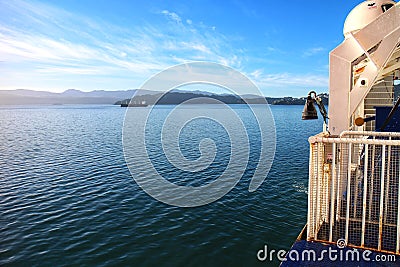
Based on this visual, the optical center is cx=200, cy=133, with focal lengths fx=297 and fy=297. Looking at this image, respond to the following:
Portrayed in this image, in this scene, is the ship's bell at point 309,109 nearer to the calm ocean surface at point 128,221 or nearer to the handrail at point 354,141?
the handrail at point 354,141

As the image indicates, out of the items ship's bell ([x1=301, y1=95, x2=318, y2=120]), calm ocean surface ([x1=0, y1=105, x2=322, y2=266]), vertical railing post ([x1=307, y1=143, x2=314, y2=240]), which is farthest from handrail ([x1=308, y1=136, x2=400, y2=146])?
calm ocean surface ([x1=0, y1=105, x2=322, y2=266])

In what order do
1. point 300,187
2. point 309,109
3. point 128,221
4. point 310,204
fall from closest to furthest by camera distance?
point 310,204 < point 309,109 < point 128,221 < point 300,187

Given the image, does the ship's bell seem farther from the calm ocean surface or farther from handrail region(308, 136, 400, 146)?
the calm ocean surface

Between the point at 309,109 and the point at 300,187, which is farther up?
the point at 309,109

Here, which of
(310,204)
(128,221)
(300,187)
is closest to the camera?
(310,204)

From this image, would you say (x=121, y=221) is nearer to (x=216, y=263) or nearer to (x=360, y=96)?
(x=216, y=263)

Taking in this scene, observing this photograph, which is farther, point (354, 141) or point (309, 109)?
point (309, 109)

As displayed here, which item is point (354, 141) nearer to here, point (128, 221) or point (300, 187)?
point (128, 221)

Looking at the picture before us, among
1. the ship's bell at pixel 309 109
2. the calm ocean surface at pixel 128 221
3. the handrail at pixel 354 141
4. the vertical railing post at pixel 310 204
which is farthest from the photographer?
the calm ocean surface at pixel 128 221

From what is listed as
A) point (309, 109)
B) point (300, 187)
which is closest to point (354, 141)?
point (309, 109)

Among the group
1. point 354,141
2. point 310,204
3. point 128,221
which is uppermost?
point 354,141

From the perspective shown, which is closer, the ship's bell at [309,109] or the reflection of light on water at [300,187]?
the ship's bell at [309,109]

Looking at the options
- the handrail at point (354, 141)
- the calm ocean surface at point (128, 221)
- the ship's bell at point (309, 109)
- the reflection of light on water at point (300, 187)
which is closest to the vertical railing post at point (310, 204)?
the handrail at point (354, 141)

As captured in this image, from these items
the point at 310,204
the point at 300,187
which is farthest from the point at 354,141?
the point at 300,187
